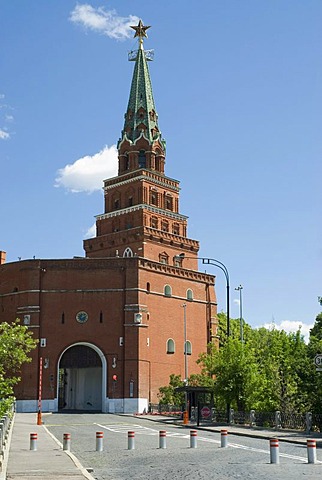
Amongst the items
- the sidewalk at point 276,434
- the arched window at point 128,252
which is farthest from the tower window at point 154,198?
the sidewalk at point 276,434

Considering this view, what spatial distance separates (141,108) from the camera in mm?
75000

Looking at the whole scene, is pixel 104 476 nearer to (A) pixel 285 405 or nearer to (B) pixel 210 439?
(B) pixel 210 439

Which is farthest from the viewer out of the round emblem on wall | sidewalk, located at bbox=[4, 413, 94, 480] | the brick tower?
the round emblem on wall

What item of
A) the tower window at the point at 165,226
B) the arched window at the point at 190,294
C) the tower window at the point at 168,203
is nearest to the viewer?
the arched window at the point at 190,294

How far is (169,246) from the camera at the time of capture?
7088 cm

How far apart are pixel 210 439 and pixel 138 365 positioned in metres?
30.0

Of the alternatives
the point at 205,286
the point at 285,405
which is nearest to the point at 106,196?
the point at 205,286

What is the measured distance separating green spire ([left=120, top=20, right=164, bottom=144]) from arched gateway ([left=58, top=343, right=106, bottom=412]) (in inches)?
987

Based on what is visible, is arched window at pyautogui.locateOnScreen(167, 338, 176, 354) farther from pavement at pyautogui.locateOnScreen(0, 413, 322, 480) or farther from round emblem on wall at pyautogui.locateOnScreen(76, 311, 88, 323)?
pavement at pyautogui.locateOnScreen(0, 413, 322, 480)

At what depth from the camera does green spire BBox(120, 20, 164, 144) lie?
7388 centimetres

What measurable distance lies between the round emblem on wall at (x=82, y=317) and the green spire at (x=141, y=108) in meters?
22.2

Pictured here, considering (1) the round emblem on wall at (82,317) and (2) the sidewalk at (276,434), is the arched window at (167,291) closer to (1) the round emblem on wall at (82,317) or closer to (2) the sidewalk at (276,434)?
(1) the round emblem on wall at (82,317)

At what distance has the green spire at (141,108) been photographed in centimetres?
7388

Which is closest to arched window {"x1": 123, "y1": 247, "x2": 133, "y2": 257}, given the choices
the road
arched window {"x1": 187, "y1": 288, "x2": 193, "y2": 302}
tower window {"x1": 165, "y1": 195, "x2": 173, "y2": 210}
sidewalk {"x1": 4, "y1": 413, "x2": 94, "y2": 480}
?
arched window {"x1": 187, "y1": 288, "x2": 193, "y2": 302}
